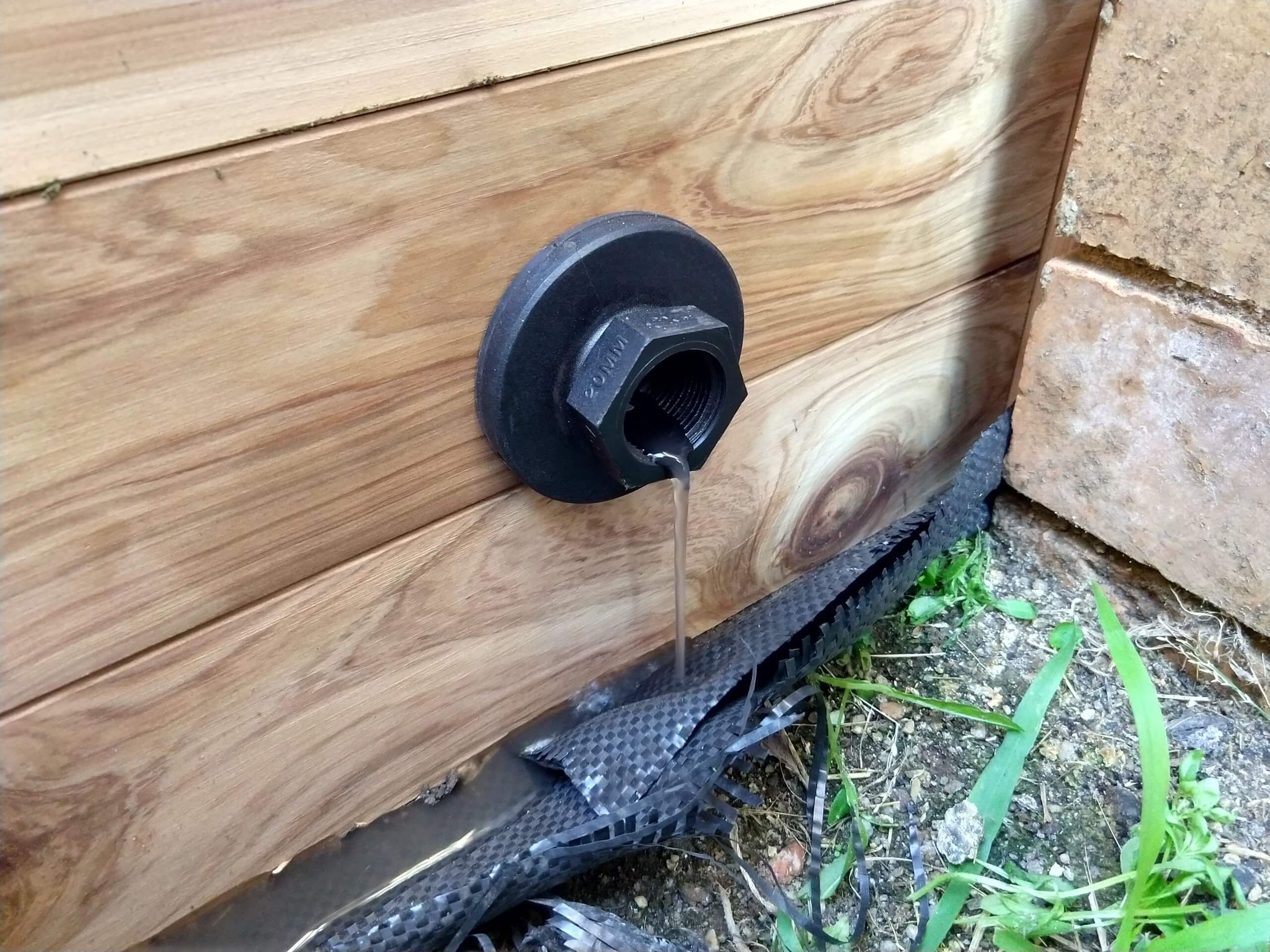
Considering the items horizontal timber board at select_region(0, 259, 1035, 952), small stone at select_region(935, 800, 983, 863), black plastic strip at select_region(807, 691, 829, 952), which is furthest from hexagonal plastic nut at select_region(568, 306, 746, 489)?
small stone at select_region(935, 800, 983, 863)


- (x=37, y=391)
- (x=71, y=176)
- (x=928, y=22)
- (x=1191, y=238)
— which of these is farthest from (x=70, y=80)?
(x=1191, y=238)

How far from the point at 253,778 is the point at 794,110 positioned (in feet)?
2.11

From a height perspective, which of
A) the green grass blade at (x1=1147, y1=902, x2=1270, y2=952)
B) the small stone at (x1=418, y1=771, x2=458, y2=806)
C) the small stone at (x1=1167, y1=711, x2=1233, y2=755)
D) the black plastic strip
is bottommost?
the small stone at (x1=1167, y1=711, x2=1233, y2=755)

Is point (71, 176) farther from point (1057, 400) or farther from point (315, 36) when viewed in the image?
point (1057, 400)

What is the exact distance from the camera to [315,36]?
1.57 feet

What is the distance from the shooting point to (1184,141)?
0.74m

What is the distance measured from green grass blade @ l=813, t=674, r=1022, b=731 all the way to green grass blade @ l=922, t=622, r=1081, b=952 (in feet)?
0.06

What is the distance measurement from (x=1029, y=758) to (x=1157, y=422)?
0.33 metres

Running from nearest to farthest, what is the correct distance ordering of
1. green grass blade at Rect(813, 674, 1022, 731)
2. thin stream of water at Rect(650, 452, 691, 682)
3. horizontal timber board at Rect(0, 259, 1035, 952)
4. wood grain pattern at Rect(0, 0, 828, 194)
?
wood grain pattern at Rect(0, 0, 828, 194)
horizontal timber board at Rect(0, 259, 1035, 952)
thin stream of water at Rect(650, 452, 691, 682)
green grass blade at Rect(813, 674, 1022, 731)

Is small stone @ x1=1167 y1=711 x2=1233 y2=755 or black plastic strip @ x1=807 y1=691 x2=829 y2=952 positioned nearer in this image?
black plastic strip @ x1=807 y1=691 x2=829 y2=952

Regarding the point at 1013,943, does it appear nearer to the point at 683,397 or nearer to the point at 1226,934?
the point at 1226,934

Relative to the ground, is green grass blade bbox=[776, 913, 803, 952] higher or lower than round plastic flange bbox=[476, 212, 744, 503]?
lower

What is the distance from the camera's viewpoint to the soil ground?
750 mm

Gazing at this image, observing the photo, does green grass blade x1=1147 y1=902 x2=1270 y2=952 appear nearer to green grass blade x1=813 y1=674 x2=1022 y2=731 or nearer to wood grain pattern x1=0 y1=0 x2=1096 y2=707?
green grass blade x1=813 y1=674 x2=1022 y2=731
